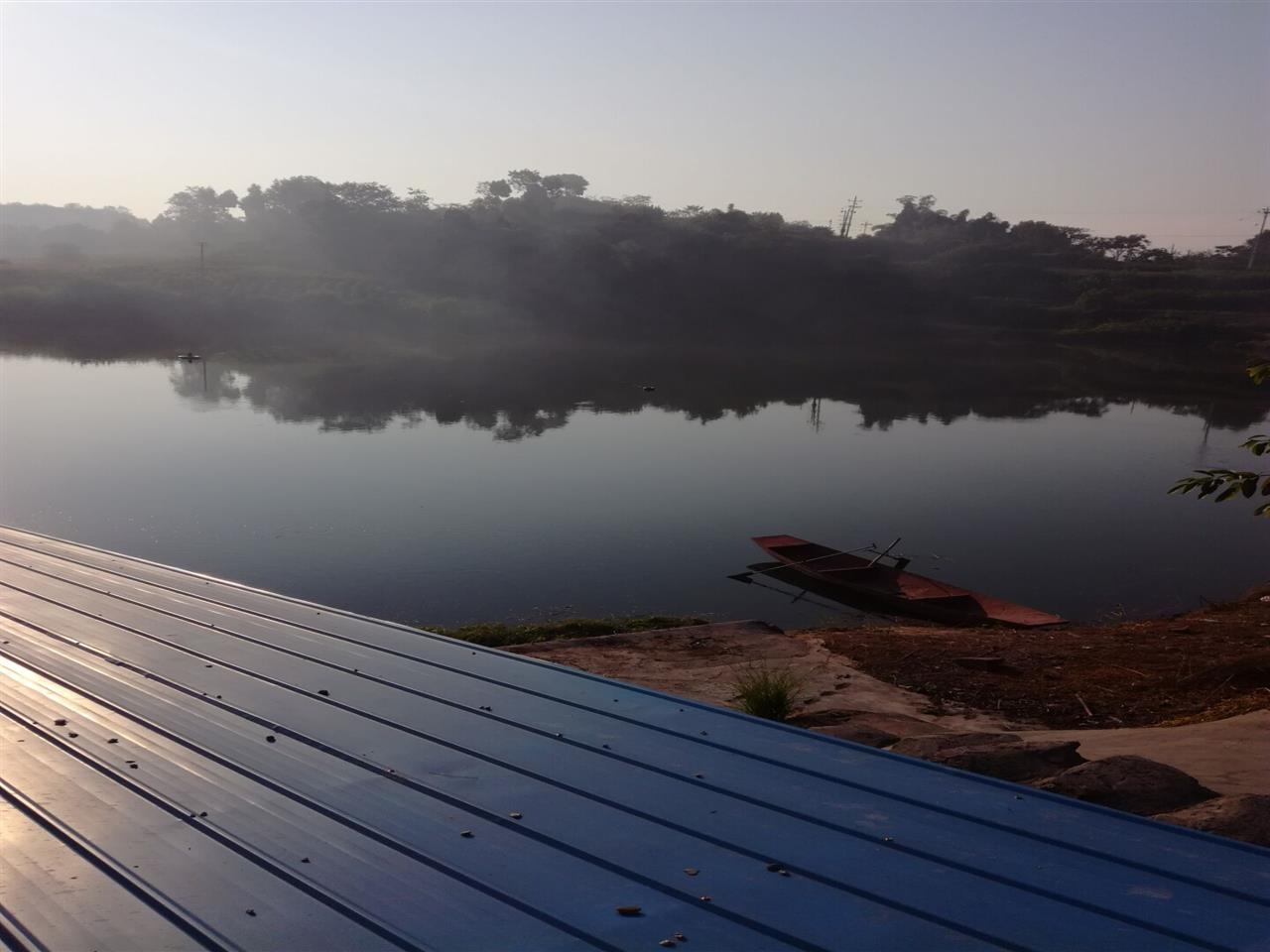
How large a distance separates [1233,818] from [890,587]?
427 inches

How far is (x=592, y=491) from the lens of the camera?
2036cm

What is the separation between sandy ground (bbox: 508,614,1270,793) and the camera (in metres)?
6.30

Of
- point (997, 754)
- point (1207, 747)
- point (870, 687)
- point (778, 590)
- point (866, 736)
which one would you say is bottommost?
point (778, 590)

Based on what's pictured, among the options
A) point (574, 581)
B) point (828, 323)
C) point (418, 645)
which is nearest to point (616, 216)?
point (828, 323)

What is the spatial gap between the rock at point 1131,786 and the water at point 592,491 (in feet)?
29.2

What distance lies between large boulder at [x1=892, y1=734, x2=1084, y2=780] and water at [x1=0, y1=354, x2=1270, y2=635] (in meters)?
8.16

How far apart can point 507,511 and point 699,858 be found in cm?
1561

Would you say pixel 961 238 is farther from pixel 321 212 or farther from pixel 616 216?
pixel 321 212

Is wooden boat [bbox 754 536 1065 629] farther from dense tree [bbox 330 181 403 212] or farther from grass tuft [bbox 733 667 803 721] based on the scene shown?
dense tree [bbox 330 181 403 212]

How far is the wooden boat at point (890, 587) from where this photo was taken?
1327 cm

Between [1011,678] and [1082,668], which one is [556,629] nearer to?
[1011,678]

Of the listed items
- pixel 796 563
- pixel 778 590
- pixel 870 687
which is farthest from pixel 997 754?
pixel 796 563

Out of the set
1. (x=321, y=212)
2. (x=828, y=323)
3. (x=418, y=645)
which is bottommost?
(x=418, y=645)

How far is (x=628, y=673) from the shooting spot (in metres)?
9.08
